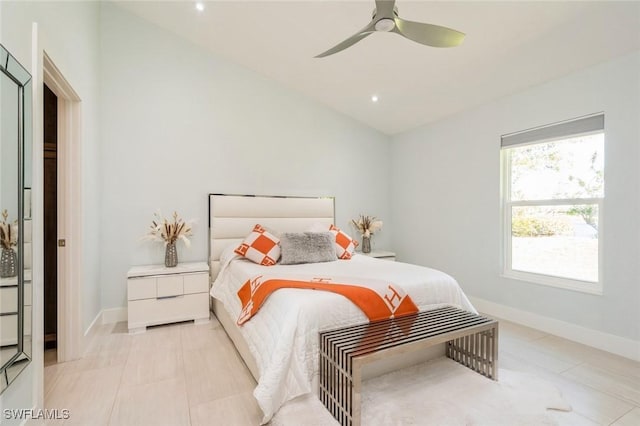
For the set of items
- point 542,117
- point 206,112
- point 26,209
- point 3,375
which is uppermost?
point 206,112

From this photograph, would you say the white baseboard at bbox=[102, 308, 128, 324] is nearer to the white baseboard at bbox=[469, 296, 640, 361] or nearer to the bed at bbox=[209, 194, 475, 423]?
the bed at bbox=[209, 194, 475, 423]

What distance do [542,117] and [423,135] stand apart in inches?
63.6

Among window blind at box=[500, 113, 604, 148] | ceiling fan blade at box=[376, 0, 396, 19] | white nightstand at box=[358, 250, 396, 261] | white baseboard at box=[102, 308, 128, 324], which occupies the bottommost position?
white baseboard at box=[102, 308, 128, 324]

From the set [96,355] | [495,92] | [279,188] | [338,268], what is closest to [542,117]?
[495,92]

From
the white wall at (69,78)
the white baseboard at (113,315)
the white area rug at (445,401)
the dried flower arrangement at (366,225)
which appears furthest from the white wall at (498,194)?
the white wall at (69,78)

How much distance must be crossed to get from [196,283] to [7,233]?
6.84 feet

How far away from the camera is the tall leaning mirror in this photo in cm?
132

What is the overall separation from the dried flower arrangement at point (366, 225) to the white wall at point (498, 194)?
0.53m

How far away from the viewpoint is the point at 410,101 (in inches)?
159

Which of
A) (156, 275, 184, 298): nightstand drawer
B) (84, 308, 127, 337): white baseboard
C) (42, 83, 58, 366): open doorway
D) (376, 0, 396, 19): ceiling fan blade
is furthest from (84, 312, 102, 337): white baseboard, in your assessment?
(376, 0, 396, 19): ceiling fan blade

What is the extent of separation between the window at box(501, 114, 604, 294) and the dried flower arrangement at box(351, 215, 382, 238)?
1.72m

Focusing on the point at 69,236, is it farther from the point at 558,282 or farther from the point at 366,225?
the point at 558,282

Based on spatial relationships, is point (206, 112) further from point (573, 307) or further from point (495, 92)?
point (573, 307)

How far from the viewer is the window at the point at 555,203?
285 cm
